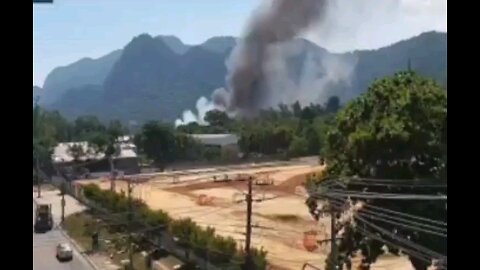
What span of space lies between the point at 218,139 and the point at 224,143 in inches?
7.0

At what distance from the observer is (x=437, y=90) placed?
10.8 feet

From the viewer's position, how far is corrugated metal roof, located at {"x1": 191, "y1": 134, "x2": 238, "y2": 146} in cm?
882

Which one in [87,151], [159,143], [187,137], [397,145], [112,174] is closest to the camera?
[397,145]

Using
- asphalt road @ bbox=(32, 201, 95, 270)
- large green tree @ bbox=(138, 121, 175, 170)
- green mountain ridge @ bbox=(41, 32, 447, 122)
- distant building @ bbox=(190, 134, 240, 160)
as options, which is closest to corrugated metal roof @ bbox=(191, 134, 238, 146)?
distant building @ bbox=(190, 134, 240, 160)

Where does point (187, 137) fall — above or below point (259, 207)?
above

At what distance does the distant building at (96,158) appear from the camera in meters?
7.25

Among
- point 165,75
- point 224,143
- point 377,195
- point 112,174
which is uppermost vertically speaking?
point 165,75

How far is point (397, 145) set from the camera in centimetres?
319

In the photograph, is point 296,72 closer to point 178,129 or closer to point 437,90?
Answer: point 178,129

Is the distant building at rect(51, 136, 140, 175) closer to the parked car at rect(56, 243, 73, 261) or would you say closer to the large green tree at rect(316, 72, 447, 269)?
the parked car at rect(56, 243, 73, 261)

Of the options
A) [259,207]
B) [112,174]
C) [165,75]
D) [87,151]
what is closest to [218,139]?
[87,151]

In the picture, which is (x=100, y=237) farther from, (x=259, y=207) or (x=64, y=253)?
(x=259, y=207)

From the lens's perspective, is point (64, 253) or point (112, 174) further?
point (112, 174)
